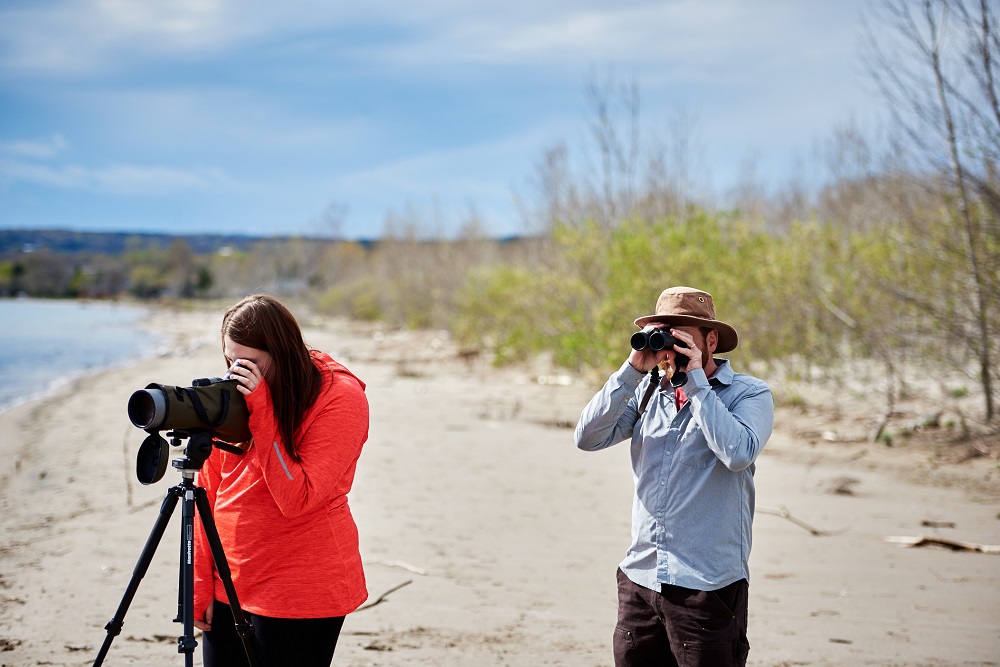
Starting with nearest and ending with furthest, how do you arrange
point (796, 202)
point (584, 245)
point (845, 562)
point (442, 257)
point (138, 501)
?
point (845, 562), point (138, 501), point (584, 245), point (796, 202), point (442, 257)

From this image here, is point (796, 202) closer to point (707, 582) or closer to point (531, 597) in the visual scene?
point (531, 597)

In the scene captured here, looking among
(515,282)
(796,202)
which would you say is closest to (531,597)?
(515,282)

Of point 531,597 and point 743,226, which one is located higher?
point 743,226

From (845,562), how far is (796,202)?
31000mm

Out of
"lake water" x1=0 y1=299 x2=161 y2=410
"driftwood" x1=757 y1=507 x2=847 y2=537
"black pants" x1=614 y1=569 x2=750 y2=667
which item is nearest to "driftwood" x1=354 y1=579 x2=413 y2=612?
"black pants" x1=614 y1=569 x2=750 y2=667

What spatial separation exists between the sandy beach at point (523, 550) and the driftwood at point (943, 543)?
8 centimetres

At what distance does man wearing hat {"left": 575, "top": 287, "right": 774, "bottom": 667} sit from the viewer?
7.79 ft

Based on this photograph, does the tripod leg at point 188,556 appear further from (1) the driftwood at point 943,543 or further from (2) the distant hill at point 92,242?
(2) the distant hill at point 92,242

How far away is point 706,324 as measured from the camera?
262cm

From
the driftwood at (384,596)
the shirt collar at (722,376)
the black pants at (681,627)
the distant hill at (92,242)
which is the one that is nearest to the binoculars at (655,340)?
the shirt collar at (722,376)

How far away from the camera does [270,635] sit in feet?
7.70

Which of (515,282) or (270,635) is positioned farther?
(515,282)

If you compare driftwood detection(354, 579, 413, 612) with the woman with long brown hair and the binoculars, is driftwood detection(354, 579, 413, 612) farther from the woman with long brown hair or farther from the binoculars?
the binoculars

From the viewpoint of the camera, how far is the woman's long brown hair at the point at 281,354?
2.34 meters
